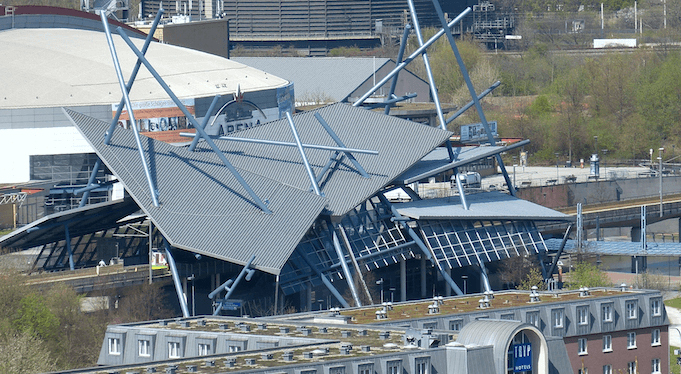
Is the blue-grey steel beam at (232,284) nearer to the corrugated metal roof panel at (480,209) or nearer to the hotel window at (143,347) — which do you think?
the corrugated metal roof panel at (480,209)

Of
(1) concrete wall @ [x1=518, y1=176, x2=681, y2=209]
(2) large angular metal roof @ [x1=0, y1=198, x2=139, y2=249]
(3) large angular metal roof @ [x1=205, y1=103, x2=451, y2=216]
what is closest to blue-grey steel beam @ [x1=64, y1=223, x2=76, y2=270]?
(2) large angular metal roof @ [x1=0, y1=198, x2=139, y2=249]

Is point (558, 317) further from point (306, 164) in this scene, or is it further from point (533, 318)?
point (306, 164)

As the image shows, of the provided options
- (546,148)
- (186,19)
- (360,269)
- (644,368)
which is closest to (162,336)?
(644,368)

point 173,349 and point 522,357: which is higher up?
point 173,349

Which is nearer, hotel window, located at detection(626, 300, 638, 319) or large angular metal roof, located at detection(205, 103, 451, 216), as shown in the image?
hotel window, located at detection(626, 300, 638, 319)

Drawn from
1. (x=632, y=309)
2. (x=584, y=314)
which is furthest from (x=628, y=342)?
(x=584, y=314)

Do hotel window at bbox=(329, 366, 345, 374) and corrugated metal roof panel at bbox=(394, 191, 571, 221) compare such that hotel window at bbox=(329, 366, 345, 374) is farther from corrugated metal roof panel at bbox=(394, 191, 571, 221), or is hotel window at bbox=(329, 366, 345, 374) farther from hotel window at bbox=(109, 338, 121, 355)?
corrugated metal roof panel at bbox=(394, 191, 571, 221)
